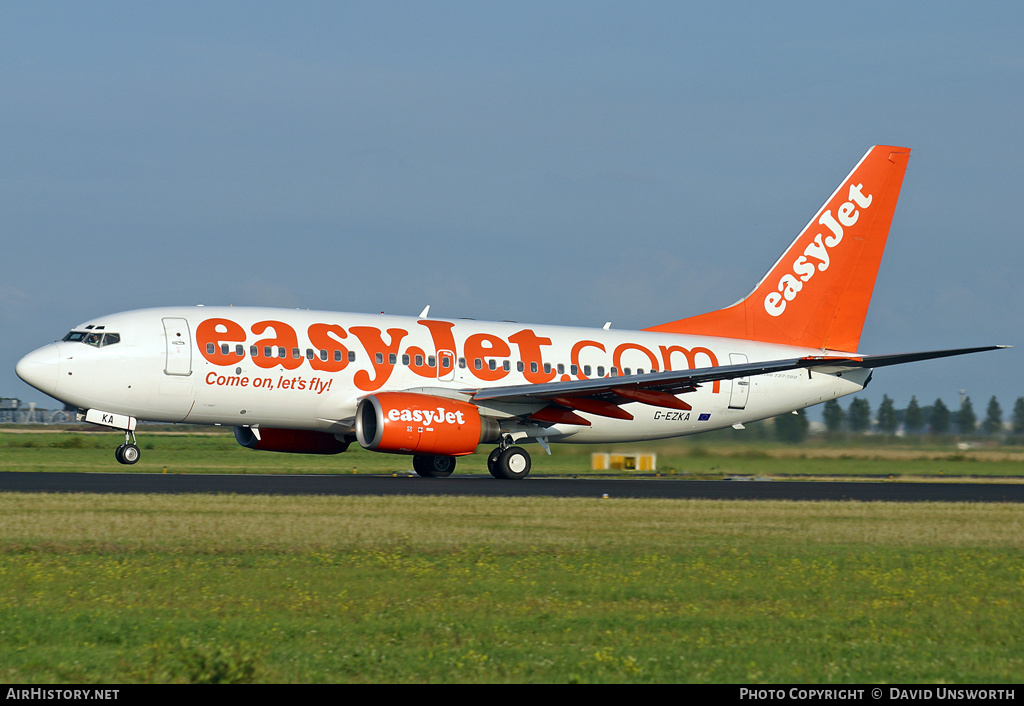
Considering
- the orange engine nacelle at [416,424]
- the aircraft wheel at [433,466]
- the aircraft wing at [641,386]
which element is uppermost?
the aircraft wing at [641,386]

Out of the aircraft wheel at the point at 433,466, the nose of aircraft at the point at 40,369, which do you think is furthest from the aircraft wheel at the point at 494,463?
the nose of aircraft at the point at 40,369

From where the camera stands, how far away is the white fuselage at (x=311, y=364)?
1059 inches

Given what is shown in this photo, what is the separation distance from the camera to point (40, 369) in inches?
1051

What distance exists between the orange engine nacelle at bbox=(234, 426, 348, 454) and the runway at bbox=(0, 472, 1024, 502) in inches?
40.0

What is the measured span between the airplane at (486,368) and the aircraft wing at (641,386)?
0.06 metres

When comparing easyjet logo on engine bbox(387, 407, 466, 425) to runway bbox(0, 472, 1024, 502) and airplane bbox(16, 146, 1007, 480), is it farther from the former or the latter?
runway bbox(0, 472, 1024, 502)

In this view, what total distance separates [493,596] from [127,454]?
→ 63.3 ft

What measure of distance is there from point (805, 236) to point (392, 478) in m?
15.3

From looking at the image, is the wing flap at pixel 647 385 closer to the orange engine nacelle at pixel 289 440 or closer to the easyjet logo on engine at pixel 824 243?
the orange engine nacelle at pixel 289 440

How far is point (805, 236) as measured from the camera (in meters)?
35.4

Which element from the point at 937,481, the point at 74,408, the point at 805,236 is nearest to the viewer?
the point at 74,408

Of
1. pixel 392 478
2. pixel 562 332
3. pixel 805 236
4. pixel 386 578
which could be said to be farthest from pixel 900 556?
pixel 805 236

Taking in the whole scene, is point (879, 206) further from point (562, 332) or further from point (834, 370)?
point (562, 332)

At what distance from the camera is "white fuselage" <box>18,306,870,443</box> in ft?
88.2
